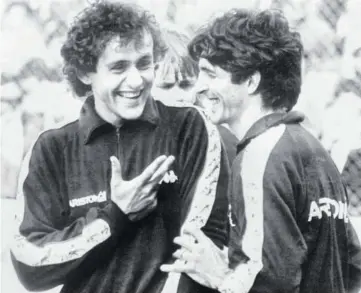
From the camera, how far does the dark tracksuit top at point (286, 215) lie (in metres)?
1.98

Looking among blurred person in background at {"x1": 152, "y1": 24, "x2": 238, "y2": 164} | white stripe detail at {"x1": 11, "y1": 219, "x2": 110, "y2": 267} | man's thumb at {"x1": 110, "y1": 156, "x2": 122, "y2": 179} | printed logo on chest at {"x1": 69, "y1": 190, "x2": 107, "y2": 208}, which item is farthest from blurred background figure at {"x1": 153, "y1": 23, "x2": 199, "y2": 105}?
white stripe detail at {"x1": 11, "y1": 219, "x2": 110, "y2": 267}

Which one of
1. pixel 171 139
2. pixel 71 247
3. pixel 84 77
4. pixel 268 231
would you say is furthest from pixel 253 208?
pixel 84 77

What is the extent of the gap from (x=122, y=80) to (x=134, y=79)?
4 centimetres

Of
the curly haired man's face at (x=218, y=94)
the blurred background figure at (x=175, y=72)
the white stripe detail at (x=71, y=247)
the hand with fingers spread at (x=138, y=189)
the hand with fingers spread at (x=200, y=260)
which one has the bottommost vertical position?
the hand with fingers spread at (x=200, y=260)

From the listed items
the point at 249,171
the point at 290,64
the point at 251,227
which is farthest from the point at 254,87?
the point at 251,227

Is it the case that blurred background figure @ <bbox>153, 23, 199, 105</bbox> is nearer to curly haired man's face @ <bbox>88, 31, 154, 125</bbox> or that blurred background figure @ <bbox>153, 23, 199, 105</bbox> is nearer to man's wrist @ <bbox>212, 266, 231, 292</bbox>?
curly haired man's face @ <bbox>88, 31, 154, 125</bbox>

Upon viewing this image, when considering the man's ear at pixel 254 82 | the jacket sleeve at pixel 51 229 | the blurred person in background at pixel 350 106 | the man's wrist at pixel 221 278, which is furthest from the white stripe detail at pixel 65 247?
the blurred person in background at pixel 350 106

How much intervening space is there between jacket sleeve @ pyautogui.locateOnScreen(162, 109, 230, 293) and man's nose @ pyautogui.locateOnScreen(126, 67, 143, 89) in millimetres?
205

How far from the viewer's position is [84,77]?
224cm

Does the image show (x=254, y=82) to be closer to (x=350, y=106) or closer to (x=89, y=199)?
(x=350, y=106)

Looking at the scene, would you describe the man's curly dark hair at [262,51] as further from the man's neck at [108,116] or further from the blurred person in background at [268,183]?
the man's neck at [108,116]

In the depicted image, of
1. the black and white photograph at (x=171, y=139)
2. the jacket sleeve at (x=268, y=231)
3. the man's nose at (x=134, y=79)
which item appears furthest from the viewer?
the man's nose at (x=134, y=79)

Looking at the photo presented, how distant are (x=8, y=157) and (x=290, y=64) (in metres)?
0.98

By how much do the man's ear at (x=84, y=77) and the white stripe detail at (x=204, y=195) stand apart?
1.47 ft
